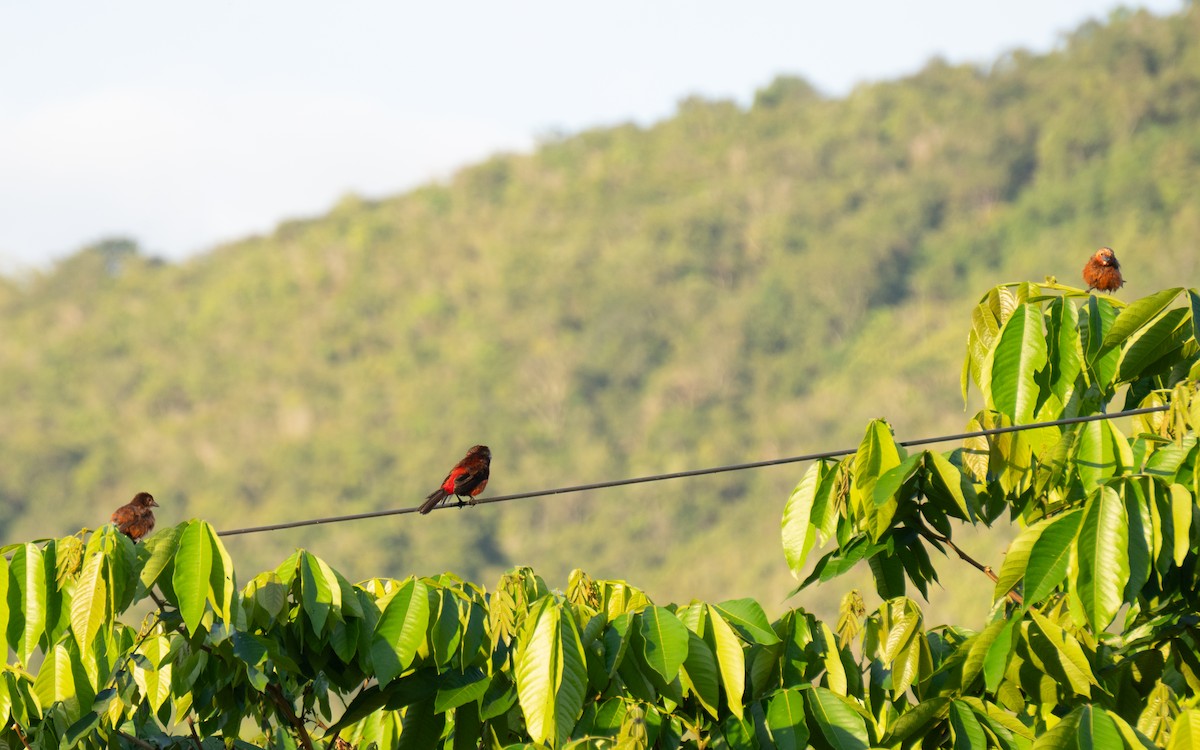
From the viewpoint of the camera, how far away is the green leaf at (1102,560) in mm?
3545

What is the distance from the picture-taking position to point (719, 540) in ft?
179

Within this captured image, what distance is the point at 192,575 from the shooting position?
12.7 ft

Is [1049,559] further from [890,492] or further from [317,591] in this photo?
[317,591]

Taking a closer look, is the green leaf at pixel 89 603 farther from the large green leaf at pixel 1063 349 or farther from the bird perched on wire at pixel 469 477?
the bird perched on wire at pixel 469 477

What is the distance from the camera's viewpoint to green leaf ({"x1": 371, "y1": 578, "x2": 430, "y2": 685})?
398 cm

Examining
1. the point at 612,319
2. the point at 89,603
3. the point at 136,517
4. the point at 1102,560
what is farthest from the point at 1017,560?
the point at 612,319

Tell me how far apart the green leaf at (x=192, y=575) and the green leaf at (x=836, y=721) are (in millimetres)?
1545

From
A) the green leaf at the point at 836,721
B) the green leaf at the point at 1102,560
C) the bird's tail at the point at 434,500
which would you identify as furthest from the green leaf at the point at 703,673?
the bird's tail at the point at 434,500

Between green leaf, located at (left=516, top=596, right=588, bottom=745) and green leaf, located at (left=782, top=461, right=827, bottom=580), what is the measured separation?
2.50ft

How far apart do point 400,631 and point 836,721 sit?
1131 millimetres

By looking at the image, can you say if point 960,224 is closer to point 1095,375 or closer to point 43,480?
point 43,480

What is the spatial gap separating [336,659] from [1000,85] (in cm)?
8280

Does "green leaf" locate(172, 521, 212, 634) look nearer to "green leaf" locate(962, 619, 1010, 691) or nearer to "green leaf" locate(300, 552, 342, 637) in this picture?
"green leaf" locate(300, 552, 342, 637)

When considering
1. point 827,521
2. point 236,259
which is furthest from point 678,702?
point 236,259
